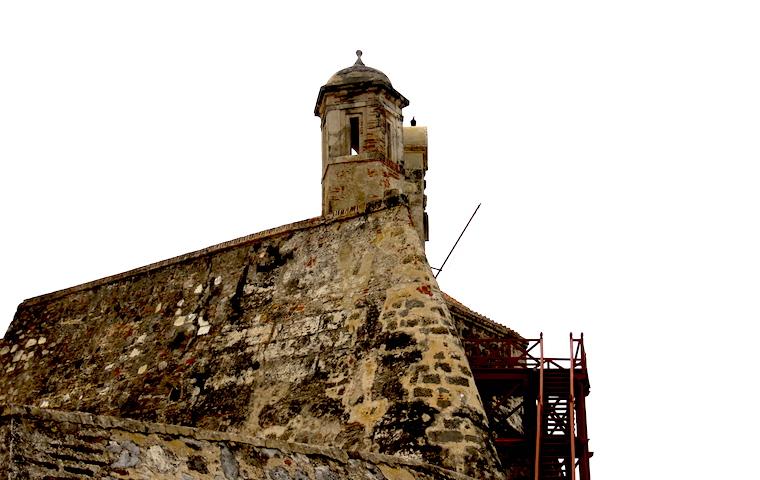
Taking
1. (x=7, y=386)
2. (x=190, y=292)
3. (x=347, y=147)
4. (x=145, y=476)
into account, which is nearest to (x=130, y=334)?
(x=190, y=292)

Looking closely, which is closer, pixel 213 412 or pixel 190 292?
pixel 213 412

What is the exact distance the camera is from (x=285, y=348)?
53.2ft

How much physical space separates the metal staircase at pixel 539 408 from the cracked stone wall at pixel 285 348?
2901 mm

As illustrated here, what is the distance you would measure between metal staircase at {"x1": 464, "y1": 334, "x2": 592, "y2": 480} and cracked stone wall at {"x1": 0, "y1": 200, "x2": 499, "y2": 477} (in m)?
2.90

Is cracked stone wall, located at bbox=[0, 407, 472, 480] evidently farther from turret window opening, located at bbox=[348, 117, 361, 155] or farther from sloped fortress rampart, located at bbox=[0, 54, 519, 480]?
turret window opening, located at bbox=[348, 117, 361, 155]

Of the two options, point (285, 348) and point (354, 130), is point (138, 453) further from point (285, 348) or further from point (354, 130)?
point (354, 130)

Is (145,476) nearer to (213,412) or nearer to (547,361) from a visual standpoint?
(213,412)

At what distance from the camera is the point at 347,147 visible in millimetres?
19688

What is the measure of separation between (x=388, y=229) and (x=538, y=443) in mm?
3602

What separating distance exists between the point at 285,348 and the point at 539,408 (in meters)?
3.74

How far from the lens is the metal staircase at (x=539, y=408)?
1759cm

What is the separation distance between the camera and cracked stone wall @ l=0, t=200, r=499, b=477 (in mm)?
14352

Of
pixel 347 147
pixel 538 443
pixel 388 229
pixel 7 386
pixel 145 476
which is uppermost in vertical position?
pixel 347 147

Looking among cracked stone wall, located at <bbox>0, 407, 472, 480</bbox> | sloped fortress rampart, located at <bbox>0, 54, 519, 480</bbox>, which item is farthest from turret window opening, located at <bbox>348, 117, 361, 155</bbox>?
cracked stone wall, located at <bbox>0, 407, 472, 480</bbox>
